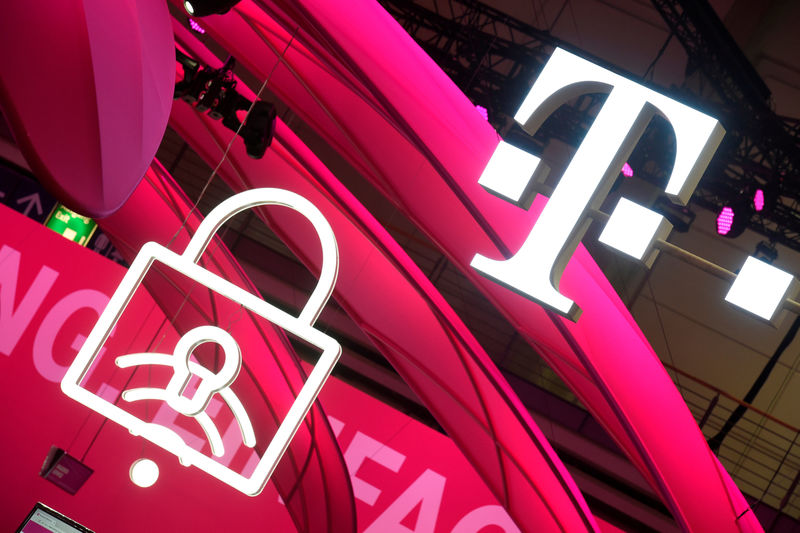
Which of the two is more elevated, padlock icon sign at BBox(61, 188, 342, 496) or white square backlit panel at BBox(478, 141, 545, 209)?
white square backlit panel at BBox(478, 141, 545, 209)

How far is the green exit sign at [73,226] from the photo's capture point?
10062 millimetres

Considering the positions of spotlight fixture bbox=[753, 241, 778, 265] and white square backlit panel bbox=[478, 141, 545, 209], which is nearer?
white square backlit panel bbox=[478, 141, 545, 209]

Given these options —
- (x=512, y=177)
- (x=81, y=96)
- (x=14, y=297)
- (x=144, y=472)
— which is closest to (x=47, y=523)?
(x=144, y=472)

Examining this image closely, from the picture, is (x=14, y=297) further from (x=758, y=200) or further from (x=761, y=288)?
(x=758, y=200)

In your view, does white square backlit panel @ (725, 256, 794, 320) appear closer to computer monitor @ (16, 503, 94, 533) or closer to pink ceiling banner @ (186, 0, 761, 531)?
pink ceiling banner @ (186, 0, 761, 531)

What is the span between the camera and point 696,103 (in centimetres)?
938

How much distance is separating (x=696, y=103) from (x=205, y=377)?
792 cm

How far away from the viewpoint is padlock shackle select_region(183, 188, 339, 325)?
328cm

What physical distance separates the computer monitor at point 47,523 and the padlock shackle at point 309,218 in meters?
4.48

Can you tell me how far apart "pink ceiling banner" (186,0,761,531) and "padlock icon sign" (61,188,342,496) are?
3.37 ft

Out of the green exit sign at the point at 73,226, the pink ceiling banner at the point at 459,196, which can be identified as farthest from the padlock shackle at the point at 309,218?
the green exit sign at the point at 73,226

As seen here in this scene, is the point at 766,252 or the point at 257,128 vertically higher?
the point at 766,252

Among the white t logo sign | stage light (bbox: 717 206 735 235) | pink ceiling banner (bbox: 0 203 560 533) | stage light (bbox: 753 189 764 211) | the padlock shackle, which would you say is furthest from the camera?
stage light (bbox: 717 206 735 235)

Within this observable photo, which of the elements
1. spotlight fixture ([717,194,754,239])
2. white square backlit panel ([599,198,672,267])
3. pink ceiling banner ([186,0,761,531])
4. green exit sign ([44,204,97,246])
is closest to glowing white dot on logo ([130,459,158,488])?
pink ceiling banner ([186,0,761,531])
